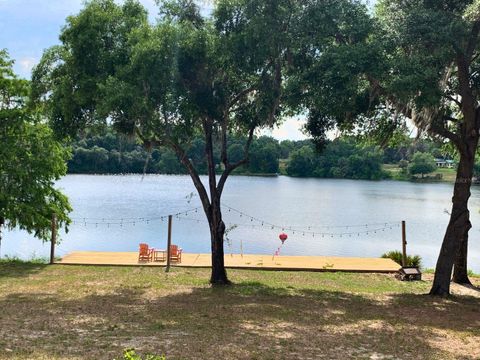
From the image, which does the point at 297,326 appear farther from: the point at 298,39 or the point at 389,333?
the point at 298,39

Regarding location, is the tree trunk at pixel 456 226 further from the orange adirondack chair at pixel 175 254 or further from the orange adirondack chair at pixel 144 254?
the orange adirondack chair at pixel 144 254

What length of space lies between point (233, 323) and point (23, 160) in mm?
14114

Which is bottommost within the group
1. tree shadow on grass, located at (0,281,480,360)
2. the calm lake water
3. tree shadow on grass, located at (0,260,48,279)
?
the calm lake water

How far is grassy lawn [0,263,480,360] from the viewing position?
8703 mm

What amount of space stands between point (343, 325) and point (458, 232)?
589cm

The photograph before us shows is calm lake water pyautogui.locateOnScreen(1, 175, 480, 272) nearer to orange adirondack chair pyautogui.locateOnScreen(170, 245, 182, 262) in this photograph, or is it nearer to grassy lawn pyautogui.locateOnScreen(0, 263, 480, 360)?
orange adirondack chair pyautogui.locateOnScreen(170, 245, 182, 262)

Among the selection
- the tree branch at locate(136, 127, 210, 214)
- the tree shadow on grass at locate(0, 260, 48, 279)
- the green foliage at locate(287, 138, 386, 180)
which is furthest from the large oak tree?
the green foliage at locate(287, 138, 386, 180)

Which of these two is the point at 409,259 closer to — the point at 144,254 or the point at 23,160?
the point at 144,254

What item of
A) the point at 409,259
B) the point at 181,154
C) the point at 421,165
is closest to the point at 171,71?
the point at 181,154

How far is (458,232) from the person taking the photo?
1477 centimetres

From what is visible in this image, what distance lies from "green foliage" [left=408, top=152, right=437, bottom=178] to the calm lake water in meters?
35.6

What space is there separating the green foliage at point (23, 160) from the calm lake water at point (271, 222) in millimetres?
6128

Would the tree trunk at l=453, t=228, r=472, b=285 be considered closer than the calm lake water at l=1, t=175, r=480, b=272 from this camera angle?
Yes

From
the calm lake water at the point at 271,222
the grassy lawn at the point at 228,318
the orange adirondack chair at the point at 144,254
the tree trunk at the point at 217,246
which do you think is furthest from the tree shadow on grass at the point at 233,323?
the orange adirondack chair at the point at 144,254
